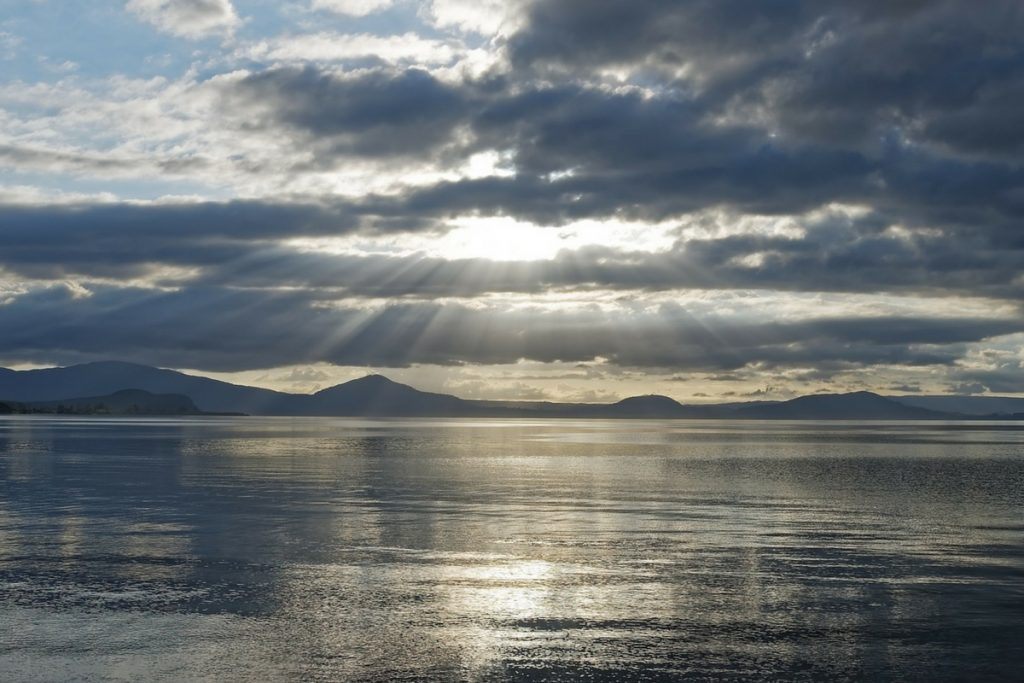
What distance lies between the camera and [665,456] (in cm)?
9481

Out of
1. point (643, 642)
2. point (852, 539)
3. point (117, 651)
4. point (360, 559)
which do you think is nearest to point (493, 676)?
point (643, 642)

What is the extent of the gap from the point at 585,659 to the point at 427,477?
1805 inches

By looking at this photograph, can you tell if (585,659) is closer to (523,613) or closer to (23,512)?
(523,613)

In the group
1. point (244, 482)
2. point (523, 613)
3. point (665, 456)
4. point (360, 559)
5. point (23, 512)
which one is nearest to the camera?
point (523, 613)

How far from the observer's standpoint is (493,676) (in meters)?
15.9

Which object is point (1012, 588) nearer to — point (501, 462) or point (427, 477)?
point (427, 477)

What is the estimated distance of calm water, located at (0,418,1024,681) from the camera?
16953mm

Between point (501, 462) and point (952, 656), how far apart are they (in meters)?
66.3

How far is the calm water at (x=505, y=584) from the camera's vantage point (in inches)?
667

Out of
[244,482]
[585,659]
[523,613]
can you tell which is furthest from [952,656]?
[244,482]

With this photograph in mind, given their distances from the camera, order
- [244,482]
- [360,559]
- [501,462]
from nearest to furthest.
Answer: [360,559] < [244,482] < [501,462]

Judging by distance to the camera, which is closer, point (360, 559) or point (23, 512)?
point (360, 559)

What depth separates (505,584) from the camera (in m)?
23.9

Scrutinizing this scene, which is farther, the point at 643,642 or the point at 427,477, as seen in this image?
the point at 427,477
